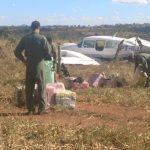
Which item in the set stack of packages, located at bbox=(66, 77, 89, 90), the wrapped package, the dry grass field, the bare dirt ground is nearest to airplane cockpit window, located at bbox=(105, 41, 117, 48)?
stack of packages, located at bbox=(66, 77, 89, 90)

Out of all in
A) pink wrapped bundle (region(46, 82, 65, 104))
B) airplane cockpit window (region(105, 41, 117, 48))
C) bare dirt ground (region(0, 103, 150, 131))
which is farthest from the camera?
airplane cockpit window (region(105, 41, 117, 48))

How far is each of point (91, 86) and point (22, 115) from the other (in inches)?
249

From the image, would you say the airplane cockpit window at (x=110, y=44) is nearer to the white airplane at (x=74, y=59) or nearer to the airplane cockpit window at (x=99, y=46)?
the airplane cockpit window at (x=99, y=46)

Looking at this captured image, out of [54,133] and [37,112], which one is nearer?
[54,133]

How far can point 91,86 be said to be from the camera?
17.0 metres

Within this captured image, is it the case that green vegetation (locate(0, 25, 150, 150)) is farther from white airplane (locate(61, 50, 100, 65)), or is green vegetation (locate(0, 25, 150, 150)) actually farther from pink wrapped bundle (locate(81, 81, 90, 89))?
white airplane (locate(61, 50, 100, 65))

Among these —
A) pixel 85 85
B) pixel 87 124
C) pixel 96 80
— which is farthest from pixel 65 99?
pixel 96 80

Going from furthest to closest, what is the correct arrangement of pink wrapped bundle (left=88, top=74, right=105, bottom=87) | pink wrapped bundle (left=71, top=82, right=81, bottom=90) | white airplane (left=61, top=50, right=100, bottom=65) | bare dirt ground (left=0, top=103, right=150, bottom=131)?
white airplane (left=61, top=50, right=100, bottom=65), pink wrapped bundle (left=88, top=74, right=105, bottom=87), pink wrapped bundle (left=71, top=82, right=81, bottom=90), bare dirt ground (left=0, top=103, right=150, bottom=131)

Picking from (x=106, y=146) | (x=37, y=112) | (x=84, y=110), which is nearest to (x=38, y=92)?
(x=37, y=112)

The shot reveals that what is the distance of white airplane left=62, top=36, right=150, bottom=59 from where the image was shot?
30344 millimetres

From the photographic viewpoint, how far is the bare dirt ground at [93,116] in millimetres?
9957

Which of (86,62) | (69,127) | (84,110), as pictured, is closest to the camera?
(69,127)

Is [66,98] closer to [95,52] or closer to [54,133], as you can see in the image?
[54,133]

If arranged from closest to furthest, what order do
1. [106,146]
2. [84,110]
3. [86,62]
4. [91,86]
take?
[106,146], [84,110], [91,86], [86,62]
